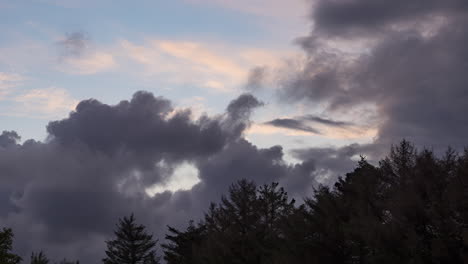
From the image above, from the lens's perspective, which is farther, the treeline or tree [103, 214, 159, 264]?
tree [103, 214, 159, 264]

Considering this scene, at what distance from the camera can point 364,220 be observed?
39406mm

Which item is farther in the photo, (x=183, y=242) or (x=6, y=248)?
(x=183, y=242)

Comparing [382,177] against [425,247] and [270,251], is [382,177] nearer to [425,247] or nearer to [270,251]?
[425,247]

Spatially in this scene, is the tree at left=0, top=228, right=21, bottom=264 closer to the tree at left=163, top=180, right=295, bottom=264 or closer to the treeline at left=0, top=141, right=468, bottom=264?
the treeline at left=0, top=141, right=468, bottom=264

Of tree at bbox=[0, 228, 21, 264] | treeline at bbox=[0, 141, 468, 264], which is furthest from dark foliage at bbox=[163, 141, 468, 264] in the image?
tree at bbox=[0, 228, 21, 264]

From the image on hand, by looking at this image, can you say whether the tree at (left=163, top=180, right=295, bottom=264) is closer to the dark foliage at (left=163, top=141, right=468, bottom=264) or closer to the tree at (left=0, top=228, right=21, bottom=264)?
the dark foliage at (left=163, top=141, right=468, bottom=264)

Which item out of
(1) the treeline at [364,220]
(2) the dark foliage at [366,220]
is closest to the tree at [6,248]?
(1) the treeline at [364,220]

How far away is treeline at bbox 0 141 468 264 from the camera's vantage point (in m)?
35.0

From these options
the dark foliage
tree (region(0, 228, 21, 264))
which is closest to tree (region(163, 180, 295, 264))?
the dark foliage

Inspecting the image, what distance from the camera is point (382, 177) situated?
4388 centimetres

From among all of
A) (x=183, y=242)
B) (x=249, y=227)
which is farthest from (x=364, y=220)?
(x=183, y=242)

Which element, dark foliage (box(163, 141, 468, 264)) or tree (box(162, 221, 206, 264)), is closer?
dark foliage (box(163, 141, 468, 264))

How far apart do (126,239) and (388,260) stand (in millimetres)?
67317

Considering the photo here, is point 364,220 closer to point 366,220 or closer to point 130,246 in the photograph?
point 366,220
